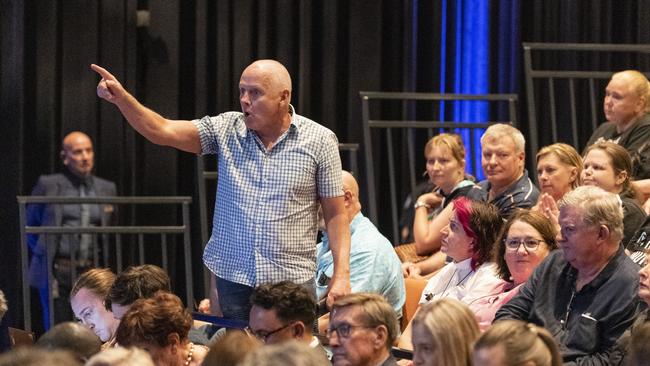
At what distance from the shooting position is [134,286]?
4438mm

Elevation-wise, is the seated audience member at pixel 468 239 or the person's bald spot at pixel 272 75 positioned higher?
the person's bald spot at pixel 272 75

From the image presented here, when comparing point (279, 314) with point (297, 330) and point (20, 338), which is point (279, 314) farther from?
point (20, 338)

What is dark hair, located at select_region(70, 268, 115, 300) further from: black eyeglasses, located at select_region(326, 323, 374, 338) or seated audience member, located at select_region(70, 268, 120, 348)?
black eyeglasses, located at select_region(326, 323, 374, 338)

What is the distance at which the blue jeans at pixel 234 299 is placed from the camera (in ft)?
14.7

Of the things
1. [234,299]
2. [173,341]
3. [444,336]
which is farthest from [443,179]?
[444,336]

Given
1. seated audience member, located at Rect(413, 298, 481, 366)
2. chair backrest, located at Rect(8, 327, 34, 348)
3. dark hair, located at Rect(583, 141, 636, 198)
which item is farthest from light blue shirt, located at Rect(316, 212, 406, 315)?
seated audience member, located at Rect(413, 298, 481, 366)

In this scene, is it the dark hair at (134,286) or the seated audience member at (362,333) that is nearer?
the seated audience member at (362,333)

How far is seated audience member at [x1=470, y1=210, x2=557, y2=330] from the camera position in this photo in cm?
448

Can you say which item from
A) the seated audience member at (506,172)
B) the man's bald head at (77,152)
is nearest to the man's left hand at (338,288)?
the seated audience member at (506,172)

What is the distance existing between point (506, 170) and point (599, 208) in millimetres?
1826

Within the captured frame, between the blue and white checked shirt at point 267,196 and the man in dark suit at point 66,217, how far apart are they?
303 centimetres

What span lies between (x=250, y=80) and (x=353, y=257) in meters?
1.10

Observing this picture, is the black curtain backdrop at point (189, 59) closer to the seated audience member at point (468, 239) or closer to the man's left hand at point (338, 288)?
the seated audience member at point (468, 239)

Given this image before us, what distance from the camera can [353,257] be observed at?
5270 mm
